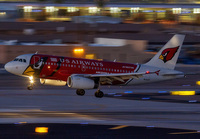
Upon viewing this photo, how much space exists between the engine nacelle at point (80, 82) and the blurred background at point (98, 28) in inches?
1073

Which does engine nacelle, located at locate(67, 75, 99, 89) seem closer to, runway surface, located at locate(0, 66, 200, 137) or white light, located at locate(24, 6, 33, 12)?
runway surface, located at locate(0, 66, 200, 137)

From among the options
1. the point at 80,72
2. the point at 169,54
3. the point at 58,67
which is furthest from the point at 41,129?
the point at 169,54

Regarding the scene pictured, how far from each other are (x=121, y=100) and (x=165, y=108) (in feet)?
15.8

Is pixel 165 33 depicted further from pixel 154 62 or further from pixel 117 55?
pixel 154 62

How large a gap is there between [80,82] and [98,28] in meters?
76.7

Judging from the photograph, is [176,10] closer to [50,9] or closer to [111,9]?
[111,9]

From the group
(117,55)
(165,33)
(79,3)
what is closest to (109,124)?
(117,55)

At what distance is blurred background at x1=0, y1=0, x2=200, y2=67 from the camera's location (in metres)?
63.9

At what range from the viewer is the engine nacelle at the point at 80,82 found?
35.2m

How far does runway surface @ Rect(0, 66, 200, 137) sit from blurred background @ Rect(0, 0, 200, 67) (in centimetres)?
2104

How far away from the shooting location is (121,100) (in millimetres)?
34625

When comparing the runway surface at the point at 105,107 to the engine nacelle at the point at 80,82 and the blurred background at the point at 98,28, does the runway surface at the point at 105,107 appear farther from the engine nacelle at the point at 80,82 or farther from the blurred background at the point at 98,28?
the blurred background at the point at 98,28

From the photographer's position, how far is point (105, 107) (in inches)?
1232

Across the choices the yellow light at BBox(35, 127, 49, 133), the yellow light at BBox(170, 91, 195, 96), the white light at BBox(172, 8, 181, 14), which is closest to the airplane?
the yellow light at BBox(170, 91, 195, 96)
